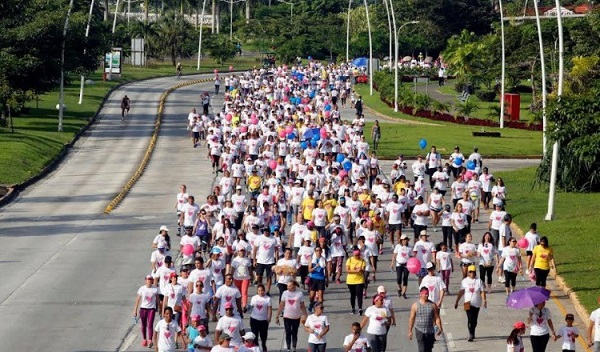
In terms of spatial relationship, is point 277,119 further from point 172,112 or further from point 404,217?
point 172,112

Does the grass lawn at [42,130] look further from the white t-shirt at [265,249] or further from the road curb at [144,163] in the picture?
the white t-shirt at [265,249]

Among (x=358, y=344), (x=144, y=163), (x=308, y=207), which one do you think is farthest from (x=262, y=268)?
(x=144, y=163)

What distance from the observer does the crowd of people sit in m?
Answer: 22.2

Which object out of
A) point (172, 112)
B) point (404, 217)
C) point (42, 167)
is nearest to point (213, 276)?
point (404, 217)

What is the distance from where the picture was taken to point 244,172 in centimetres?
4162

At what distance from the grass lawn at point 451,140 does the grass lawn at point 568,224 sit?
23.2 feet

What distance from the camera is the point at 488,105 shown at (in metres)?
88.6

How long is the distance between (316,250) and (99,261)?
8.20 metres

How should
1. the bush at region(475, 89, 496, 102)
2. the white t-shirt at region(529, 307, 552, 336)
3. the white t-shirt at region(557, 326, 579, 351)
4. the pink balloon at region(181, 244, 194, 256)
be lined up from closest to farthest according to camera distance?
the white t-shirt at region(557, 326, 579, 351), the white t-shirt at region(529, 307, 552, 336), the pink balloon at region(181, 244, 194, 256), the bush at region(475, 89, 496, 102)

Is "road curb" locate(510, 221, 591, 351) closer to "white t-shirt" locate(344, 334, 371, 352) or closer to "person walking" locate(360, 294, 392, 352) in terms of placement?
"person walking" locate(360, 294, 392, 352)

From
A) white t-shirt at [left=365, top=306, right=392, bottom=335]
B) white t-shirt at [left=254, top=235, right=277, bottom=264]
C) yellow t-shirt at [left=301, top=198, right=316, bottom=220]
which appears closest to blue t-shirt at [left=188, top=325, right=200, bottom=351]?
white t-shirt at [left=365, top=306, right=392, bottom=335]

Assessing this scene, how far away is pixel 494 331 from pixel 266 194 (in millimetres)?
9777

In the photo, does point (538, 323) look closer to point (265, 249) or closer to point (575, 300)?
point (575, 300)

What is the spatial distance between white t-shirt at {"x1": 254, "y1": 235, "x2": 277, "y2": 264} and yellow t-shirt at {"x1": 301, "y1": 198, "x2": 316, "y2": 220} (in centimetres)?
491
